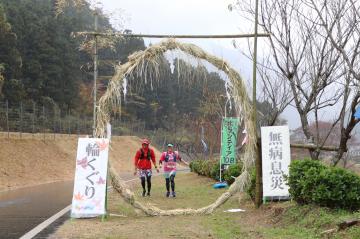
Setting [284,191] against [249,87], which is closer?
[284,191]

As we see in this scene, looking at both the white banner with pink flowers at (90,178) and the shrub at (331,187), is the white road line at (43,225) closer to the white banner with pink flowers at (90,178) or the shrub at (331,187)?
the white banner with pink flowers at (90,178)

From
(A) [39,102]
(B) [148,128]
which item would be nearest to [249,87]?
(A) [39,102]

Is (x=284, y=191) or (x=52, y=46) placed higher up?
(x=52, y=46)

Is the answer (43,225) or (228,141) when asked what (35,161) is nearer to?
(228,141)

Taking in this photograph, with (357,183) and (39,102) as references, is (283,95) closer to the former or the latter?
(357,183)

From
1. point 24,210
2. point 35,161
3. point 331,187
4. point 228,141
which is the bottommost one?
point 35,161

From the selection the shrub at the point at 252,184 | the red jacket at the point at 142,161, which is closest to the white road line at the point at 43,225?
the red jacket at the point at 142,161

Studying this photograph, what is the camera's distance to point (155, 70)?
437 inches

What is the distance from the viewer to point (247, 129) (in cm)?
1118

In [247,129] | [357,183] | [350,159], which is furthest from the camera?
[350,159]

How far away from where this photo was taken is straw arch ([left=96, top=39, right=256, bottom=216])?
1109 cm

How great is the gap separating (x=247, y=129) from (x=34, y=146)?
2601 centimetres

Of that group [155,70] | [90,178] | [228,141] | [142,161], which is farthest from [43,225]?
[228,141]

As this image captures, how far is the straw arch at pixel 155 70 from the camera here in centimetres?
1109
